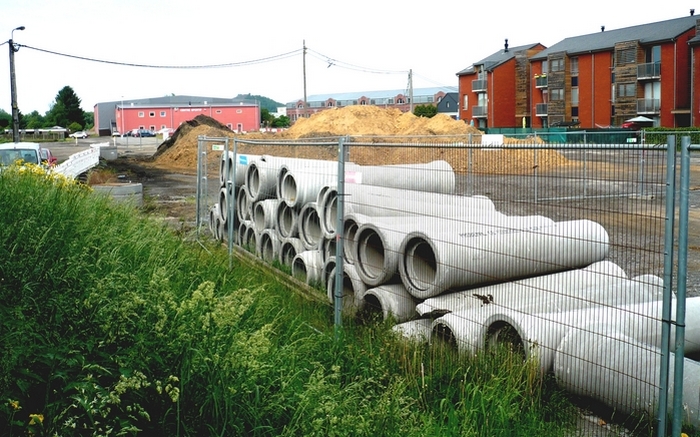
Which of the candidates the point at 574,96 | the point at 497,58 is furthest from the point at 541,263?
the point at 497,58

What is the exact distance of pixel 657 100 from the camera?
5934 cm

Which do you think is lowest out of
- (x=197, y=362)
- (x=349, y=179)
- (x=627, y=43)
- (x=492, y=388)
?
(x=492, y=388)

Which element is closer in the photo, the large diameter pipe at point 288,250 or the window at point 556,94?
the large diameter pipe at point 288,250

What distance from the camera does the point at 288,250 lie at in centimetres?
1037

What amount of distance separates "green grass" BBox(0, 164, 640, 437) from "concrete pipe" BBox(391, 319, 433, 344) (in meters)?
0.13

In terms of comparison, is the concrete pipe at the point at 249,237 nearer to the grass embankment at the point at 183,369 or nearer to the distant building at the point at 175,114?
the grass embankment at the point at 183,369

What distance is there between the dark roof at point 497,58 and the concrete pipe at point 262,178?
67.1 m

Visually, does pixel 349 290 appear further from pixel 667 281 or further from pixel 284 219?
pixel 667 281

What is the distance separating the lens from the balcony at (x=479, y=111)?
78312 mm

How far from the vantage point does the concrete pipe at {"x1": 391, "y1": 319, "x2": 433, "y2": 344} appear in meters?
6.53

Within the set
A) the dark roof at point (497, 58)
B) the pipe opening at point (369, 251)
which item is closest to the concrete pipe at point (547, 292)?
the pipe opening at point (369, 251)

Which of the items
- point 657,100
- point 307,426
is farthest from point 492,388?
point 657,100

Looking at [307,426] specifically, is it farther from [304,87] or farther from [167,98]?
[167,98]

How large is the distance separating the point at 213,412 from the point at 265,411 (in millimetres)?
301
